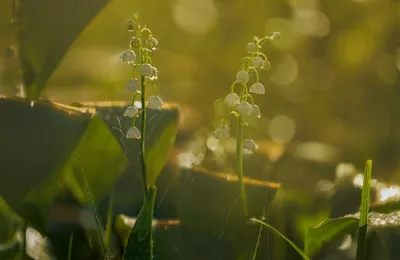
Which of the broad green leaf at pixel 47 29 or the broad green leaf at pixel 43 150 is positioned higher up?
the broad green leaf at pixel 47 29

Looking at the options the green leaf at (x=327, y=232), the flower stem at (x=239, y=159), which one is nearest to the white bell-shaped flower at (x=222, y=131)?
the flower stem at (x=239, y=159)

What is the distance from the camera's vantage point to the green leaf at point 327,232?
0.50 meters

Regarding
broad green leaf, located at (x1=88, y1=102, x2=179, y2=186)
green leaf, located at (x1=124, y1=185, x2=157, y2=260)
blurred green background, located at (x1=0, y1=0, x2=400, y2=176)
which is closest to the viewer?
green leaf, located at (x1=124, y1=185, x2=157, y2=260)

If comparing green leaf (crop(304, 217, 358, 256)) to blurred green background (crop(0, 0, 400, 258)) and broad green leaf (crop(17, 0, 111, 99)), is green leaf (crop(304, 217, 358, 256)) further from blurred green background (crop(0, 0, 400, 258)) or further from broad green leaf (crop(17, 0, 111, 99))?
broad green leaf (crop(17, 0, 111, 99))

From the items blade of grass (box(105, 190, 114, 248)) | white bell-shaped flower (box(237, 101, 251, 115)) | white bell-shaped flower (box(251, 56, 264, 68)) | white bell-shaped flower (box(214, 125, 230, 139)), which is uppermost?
white bell-shaped flower (box(251, 56, 264, 68))

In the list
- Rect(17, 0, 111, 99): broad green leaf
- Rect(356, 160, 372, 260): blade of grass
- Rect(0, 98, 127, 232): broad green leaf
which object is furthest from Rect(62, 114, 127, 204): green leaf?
Rect(356, 160, 372, 260): blade of grass

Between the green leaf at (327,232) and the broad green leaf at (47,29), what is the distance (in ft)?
1.00

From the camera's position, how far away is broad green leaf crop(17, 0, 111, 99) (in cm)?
60

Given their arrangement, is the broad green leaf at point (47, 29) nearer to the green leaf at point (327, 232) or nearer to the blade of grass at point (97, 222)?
the blade of grass at point (97, 222)

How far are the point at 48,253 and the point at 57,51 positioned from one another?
0.21 meters

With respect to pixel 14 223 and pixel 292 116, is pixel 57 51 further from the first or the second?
pixel 292 116

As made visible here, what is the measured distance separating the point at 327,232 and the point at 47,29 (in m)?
0.34

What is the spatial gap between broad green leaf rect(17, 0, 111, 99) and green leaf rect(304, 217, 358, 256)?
0.30 m

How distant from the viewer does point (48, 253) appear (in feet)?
1.76
